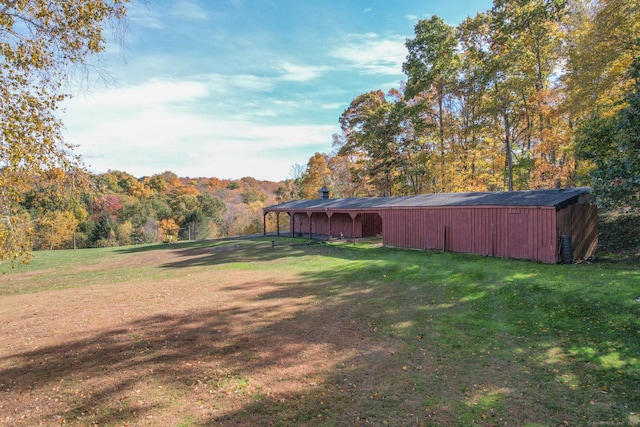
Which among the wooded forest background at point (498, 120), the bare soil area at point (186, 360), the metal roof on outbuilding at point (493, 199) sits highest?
the wooded forest background at point (498, 120)

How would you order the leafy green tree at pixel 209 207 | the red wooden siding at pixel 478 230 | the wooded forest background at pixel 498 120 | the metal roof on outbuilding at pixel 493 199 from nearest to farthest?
the wooded forest background at pixel 498 120 → the red wooden siding at pixel 478 230 → the metal roof on outbuilding at pixel 493 199 → the leafy green tree at pixel 209 207

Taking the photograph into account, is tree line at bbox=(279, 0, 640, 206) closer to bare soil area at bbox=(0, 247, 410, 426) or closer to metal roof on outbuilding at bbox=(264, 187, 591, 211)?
metal roof on outbuilding at bbox=(264, 187, 591, 211)

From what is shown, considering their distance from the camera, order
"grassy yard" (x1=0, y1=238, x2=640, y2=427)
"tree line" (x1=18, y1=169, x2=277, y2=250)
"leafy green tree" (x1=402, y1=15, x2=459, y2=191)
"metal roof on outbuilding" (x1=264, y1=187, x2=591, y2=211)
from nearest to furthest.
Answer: "grassy yard" (x1=0, y1=238, x2=640, y2=427) < "metal roof on outbuilding" (x1=264, y1=187, x2=591, y2=211) < "leafy green tree" (x1=402, y1=15, x2=459, y2=191) < "tree line" (x1=18, y1=169, x2=277, y2=250)

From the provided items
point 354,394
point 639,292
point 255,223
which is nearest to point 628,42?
point 639,292

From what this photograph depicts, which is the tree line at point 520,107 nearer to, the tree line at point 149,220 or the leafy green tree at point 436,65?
the leafy green tree at point 436,65

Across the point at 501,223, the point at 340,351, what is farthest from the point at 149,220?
the point at 340,351

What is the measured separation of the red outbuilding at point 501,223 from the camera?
1473 centimetres

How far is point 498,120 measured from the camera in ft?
84.9

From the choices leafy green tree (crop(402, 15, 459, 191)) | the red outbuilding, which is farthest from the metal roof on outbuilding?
leafy green tree (crop(402, 15, 459, 191))

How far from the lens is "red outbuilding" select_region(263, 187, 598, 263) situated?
14.7 metres

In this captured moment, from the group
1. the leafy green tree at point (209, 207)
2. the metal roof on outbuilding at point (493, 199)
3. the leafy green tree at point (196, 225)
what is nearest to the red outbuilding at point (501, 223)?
the metal roof on outbuilding at point (493, 199)

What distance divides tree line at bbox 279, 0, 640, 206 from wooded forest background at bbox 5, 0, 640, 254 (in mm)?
79

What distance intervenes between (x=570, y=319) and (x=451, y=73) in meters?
26.2

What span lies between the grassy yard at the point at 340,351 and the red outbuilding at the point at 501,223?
5.92 ft
